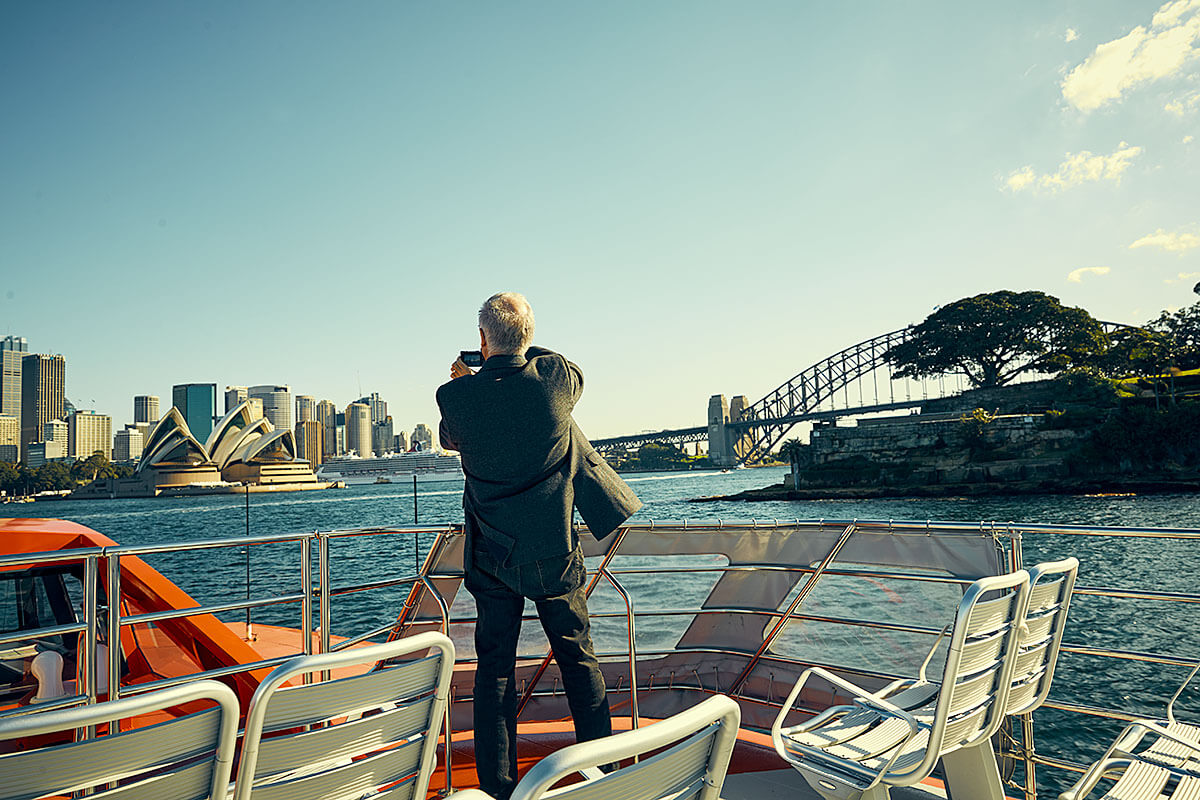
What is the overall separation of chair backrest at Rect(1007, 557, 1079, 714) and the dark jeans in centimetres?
115

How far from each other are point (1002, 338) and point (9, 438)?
121190mm

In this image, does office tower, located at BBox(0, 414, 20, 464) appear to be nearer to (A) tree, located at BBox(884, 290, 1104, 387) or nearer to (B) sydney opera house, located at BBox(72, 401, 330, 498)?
(B) sydney opera house, located at BBox(72, 401, 330, 498)

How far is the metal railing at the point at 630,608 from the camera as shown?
2088 mm

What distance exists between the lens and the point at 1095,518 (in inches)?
1070

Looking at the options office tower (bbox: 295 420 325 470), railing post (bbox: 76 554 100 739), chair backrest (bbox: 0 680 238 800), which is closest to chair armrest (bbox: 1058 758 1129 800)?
chair backrest (bbox: 0 680 238 800)

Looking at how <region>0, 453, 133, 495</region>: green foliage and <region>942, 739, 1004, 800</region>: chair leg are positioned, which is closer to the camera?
<region>942, 739, 1004, 800</region>: chair leg

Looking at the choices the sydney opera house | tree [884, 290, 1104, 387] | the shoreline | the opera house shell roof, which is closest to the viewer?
the shoreline

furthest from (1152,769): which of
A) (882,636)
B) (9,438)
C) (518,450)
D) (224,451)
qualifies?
(9,438)

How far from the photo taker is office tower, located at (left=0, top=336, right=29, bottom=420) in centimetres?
10769

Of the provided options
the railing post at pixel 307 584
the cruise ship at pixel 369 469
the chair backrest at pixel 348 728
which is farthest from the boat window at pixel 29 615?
the cruise ship at pixel 369 469

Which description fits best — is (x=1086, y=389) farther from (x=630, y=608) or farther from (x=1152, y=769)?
(x=1152, y=769)

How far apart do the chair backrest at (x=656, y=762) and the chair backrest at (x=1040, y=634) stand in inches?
51.9

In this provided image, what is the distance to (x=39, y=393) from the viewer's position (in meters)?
109

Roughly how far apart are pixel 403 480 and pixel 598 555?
102971mm
